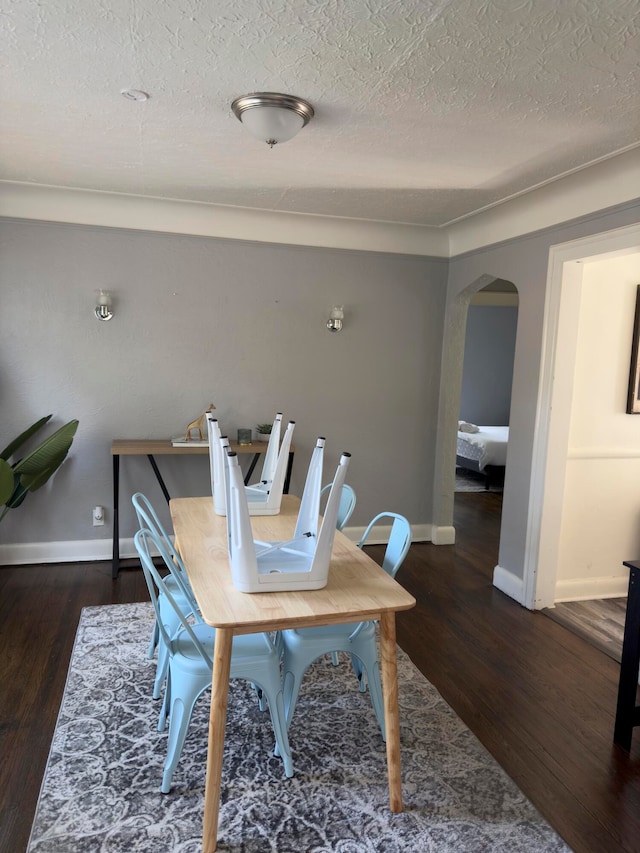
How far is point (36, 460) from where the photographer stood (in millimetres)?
3676

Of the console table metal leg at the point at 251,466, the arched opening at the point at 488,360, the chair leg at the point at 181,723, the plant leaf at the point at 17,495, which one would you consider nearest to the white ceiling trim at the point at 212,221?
the console table metal leg at the point at 251,466

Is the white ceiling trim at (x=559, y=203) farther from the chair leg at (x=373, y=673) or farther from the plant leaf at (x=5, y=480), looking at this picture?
the plant leaf at (x=5, y=480)

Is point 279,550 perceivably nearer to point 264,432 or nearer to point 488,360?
point 264,432

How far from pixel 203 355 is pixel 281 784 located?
2.93 metres

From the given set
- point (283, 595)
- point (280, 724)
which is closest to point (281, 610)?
point (283, 595)

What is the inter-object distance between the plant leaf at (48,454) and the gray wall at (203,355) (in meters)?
0.37

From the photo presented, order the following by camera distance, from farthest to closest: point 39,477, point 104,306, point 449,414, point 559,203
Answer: point 449,414
point 104,306
point 39,477
point 559,203

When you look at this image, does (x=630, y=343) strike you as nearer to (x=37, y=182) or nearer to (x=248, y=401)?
(x=248, y=401)

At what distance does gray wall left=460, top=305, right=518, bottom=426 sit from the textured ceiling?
5.38 meters

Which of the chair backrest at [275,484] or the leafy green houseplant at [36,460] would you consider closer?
the chair backrest at [275,484]

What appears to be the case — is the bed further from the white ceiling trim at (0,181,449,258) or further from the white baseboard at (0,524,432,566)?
the white baseboard at (0,524,432,566)

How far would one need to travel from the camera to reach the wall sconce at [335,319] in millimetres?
4473

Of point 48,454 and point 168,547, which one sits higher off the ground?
point 48,454

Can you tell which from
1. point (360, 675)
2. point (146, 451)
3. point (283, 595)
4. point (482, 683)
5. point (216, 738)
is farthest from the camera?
point (146, 451)
